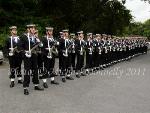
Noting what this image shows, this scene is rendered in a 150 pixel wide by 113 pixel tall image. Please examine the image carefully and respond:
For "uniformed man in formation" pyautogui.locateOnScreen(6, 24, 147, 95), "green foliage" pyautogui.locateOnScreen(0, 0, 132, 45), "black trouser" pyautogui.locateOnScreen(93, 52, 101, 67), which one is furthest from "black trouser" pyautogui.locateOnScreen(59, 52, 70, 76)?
"green foliage" pyautogui.locateOnScreen(0, 0, 132, 45)

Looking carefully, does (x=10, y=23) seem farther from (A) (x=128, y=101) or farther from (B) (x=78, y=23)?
(A) (x=128, y=101)

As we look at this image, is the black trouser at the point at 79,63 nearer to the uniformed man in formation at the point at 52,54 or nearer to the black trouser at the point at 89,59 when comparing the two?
the uniformed man in formation at the point at 52,54

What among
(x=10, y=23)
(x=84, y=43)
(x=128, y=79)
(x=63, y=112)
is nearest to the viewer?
(x=63, y=112)

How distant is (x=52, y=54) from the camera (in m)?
14.3

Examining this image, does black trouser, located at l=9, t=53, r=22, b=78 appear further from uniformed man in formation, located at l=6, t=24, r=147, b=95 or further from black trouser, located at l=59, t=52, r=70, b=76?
black trouser, located at l=59, t=52, r=70, b=76

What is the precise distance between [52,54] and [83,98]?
294 cm

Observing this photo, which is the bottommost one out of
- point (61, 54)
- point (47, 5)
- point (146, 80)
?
point (146, 80)

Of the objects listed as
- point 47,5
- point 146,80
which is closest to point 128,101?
point 146,80

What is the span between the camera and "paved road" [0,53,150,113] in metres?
10.3

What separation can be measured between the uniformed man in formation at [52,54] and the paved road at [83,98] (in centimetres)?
51

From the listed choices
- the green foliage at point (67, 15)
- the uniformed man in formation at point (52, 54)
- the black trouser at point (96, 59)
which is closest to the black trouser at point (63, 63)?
the uniformed man in formation at point (52, 54)

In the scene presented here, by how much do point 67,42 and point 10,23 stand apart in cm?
1725

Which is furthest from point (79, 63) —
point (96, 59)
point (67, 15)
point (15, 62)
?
point (67, 15)

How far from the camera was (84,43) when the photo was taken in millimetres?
17922
